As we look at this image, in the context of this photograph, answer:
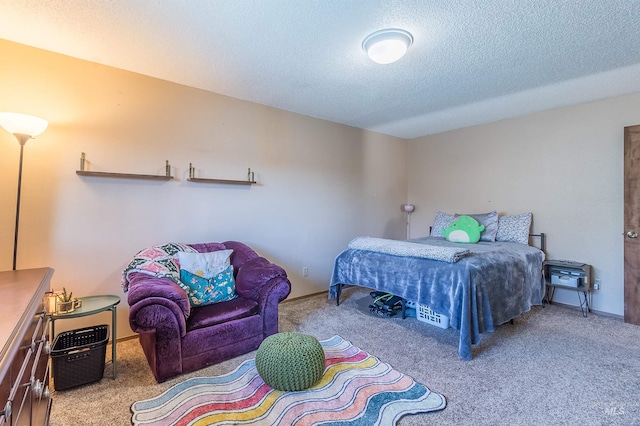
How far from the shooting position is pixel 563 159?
360 centimetres

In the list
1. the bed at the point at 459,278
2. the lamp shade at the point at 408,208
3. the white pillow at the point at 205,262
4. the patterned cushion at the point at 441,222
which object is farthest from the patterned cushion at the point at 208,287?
the lamp shade at the point at 408,208

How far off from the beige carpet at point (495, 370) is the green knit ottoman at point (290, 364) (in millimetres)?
506

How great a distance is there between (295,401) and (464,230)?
302 cm

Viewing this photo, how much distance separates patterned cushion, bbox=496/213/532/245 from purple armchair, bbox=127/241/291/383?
2.95m

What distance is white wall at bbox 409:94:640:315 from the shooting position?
3.25 meters

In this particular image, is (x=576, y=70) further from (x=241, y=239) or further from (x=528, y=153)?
(x=241, y=239)

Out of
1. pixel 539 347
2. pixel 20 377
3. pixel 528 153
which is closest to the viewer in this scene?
pixel 20 377

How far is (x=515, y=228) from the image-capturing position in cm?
373

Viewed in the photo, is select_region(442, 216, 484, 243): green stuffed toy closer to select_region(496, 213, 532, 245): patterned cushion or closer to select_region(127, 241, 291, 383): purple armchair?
select_region(496, 213, 532, 245): patterned cushion

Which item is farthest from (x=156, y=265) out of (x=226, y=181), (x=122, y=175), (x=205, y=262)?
(x=226, y=181)

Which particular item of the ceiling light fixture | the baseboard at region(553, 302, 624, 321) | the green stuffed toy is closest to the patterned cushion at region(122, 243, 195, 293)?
the ceiling light fixture

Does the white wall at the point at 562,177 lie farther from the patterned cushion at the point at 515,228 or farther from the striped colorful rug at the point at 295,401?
the striped colorful rug at the point at 295,401

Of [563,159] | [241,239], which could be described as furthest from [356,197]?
[563,159]

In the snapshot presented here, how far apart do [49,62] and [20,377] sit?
257 centimetres
